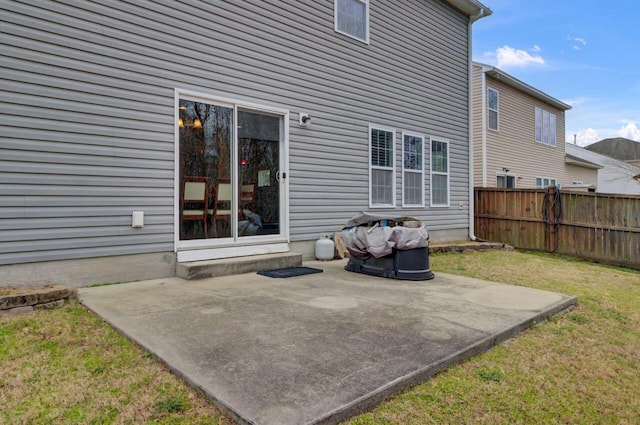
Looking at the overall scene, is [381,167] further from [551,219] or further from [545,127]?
[545,127]

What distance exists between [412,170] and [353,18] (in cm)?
317

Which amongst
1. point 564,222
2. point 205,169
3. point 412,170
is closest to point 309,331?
point 205,169

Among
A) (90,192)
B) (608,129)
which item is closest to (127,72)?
(90,192)

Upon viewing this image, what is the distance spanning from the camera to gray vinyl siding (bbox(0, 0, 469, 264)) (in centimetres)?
386

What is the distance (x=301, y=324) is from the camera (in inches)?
121

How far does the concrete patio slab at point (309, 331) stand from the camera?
6.55ft

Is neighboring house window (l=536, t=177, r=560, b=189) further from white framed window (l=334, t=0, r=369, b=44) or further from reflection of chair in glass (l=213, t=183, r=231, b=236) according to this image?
reflection of chair in glass (l=213, t=183, r=231, b=236)

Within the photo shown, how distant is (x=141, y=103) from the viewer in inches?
181

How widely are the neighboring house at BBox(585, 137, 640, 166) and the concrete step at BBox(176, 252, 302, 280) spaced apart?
36.8 m

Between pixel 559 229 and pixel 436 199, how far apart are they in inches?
118

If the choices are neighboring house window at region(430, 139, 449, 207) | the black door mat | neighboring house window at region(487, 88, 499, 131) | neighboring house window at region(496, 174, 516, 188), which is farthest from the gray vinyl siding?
neighboring house window at region(496, 174, 516, 188)

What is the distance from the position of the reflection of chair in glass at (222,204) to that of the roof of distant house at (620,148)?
37.8 m

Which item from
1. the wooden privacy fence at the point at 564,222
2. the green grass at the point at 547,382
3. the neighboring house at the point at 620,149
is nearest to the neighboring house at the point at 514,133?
the wooden privacy fence at the point at 564,222

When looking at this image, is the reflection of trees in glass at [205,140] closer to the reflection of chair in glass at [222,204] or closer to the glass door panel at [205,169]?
the glass door panel at [205,169]
